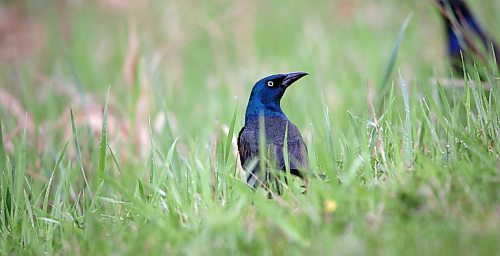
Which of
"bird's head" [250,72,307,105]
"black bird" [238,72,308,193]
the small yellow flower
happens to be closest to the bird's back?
"black bird" [238,72,308,193]

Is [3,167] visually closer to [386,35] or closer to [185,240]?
[185,240]

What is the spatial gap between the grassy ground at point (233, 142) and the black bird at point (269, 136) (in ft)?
0.28

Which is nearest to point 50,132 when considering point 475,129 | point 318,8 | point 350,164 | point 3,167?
point 3,167

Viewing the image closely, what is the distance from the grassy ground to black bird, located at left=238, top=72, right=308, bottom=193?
0.09m

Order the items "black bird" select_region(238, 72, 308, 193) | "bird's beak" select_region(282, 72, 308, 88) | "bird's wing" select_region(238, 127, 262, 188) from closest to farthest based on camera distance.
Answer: "black bird" select_region(238, 72, 308, 193), "bird's wing" select_region(238, 127, 262, 188), "bird's beak" select_region(282, 72, 308, 88)

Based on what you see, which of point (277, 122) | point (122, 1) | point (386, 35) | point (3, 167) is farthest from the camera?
point (122, 1)

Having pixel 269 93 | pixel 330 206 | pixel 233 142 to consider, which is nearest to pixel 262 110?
pixel 269 93

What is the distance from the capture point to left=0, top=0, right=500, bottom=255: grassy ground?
7.16ft

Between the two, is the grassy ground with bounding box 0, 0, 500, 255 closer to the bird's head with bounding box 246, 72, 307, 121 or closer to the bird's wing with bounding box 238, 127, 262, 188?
the bird's wing with bounding box 238, 127, 262, 188

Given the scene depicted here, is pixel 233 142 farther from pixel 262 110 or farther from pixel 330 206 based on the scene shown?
pixel 330 206

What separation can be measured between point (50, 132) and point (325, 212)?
2.61 m

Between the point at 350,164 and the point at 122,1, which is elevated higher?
the point at 122,1

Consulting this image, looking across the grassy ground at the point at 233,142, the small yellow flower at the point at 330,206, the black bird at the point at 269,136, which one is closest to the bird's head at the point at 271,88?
the black bird at the point at 269,136

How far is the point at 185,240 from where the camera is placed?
2.29 m
